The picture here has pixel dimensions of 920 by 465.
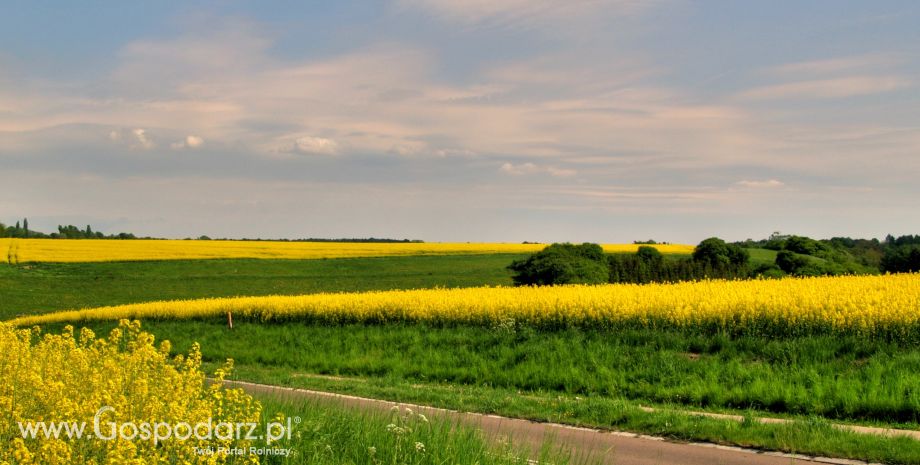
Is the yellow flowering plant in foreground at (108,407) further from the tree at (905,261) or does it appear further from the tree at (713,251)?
the tree at (905,261)

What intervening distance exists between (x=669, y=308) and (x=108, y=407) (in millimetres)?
16522

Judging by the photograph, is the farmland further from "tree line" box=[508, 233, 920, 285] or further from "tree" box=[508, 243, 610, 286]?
"tree line" box=[508, 233, 920, 285]

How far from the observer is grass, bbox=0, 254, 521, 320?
171 feet

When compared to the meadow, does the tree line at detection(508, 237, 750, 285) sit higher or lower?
higher

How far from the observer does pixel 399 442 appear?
748 centimetres

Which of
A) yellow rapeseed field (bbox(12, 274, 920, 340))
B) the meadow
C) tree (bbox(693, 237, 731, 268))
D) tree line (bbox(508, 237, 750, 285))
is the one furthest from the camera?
tree (bbox(693, 237, 731, 268))

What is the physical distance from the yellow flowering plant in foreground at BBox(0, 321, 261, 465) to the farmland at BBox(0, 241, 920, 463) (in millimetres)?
1178

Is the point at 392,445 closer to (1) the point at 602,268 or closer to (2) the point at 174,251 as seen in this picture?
(1) the point at 602,268

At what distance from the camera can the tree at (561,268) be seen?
42.5 meters

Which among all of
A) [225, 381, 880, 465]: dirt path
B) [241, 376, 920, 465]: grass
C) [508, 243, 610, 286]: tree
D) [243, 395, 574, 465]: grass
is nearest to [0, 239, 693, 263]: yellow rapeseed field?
[508, 243, 610, 286]: tree

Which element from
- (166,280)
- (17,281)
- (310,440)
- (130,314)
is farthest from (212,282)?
(310,440)

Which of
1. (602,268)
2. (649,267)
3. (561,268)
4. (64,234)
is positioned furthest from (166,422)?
(64,234)

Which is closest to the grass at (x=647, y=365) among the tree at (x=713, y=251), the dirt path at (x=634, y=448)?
the dirt path at (x=634, y=448)

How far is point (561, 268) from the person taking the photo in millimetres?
43094
